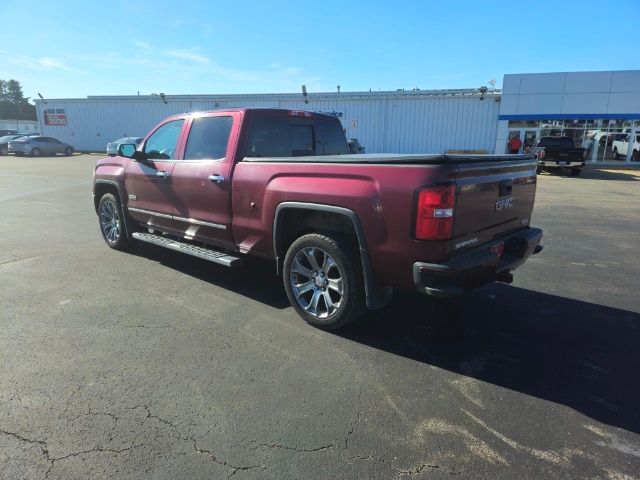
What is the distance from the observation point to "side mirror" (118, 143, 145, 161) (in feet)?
18.3

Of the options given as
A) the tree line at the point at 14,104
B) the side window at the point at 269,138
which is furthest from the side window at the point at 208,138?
the tree line at the point at 14,104

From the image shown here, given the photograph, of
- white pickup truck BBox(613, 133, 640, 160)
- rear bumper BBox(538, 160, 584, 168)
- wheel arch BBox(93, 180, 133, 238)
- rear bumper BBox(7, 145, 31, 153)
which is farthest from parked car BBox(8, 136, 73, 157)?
white pickup truck BBox(613, 133, 640, 160)

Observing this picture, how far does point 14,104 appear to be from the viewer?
110 meters

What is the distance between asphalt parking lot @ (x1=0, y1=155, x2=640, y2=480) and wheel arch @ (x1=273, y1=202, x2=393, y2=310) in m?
0.44

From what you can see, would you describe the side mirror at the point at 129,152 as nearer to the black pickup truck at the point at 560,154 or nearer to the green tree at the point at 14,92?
the black pickup truck at the point at 560,154

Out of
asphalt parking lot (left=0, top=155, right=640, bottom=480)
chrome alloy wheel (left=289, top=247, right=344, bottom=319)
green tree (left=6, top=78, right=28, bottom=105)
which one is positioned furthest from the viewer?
green tree (left=6, top=78, right=28, bottom=105)

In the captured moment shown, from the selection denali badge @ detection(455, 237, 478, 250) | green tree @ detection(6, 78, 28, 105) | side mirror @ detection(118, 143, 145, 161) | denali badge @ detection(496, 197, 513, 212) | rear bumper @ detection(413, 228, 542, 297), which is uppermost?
green tree @ detection(6, 78, 28, 105)

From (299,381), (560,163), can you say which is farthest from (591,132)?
(299,381)

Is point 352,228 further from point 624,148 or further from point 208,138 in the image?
point 624,148

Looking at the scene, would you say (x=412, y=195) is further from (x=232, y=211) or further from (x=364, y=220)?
(x=232, y=211)

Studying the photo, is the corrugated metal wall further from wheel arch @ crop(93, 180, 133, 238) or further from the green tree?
the green tree

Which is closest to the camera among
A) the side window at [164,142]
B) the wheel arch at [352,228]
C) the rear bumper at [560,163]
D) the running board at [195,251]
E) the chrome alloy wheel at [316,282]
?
the wheel arch at [352,228]

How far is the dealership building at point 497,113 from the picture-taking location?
2559cm

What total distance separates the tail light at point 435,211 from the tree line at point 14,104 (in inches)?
4950
